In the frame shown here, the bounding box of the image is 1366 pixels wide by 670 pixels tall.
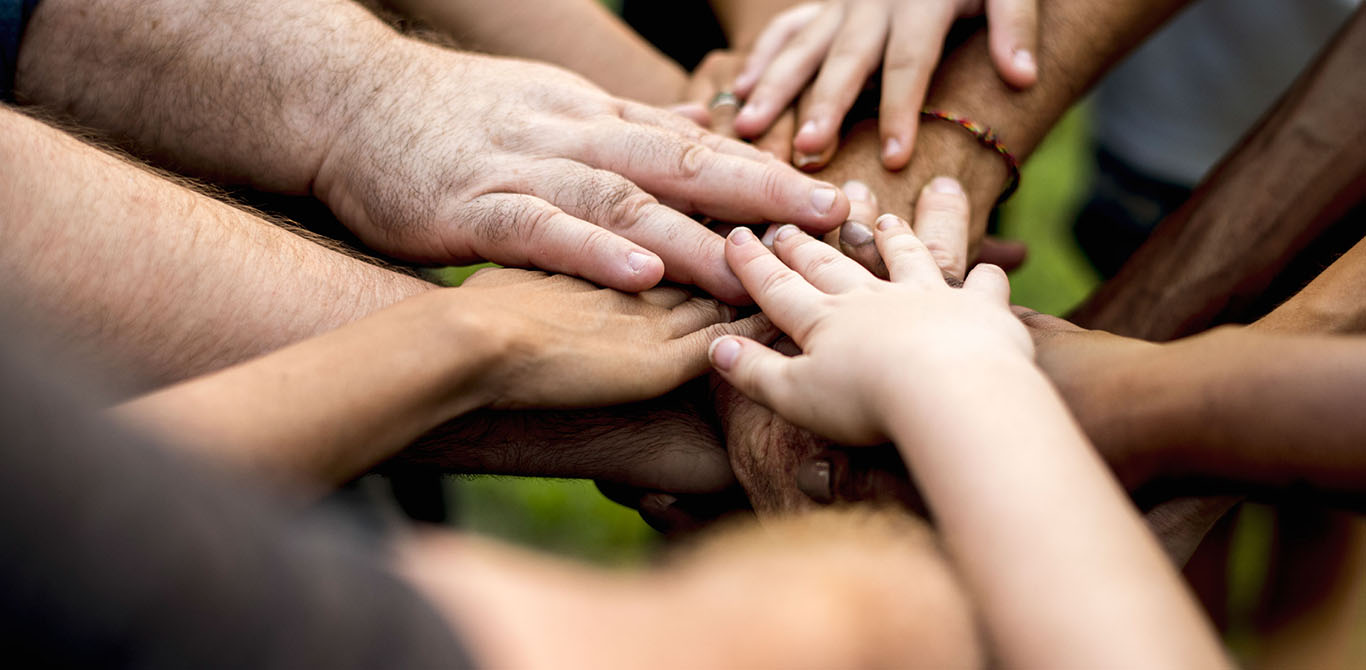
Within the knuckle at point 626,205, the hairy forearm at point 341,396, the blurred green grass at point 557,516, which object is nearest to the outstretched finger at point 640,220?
the knuckle at point 626,205

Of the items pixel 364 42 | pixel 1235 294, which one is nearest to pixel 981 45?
pixel 1235 294

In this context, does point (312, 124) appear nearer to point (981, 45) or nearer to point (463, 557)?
point (463, 557)

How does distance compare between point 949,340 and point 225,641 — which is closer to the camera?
point 225,641

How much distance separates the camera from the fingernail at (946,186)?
4.37 ft

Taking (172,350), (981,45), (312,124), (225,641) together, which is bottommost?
(172,350)

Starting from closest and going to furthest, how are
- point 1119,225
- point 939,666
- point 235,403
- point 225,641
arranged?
point 225,641 < point 939,666 < point 235,403 < point 1119,225

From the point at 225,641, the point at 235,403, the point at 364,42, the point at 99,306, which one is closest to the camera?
the point at 225,641

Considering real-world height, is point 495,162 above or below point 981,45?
below

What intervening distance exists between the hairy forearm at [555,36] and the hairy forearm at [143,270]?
2.47 ft

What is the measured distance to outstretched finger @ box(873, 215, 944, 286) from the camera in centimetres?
103

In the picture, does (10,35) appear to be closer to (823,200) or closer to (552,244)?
(552,244)

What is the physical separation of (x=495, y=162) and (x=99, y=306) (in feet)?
1.65

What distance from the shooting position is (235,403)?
79cm

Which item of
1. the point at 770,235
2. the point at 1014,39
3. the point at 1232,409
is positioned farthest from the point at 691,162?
the point at 1232,409
